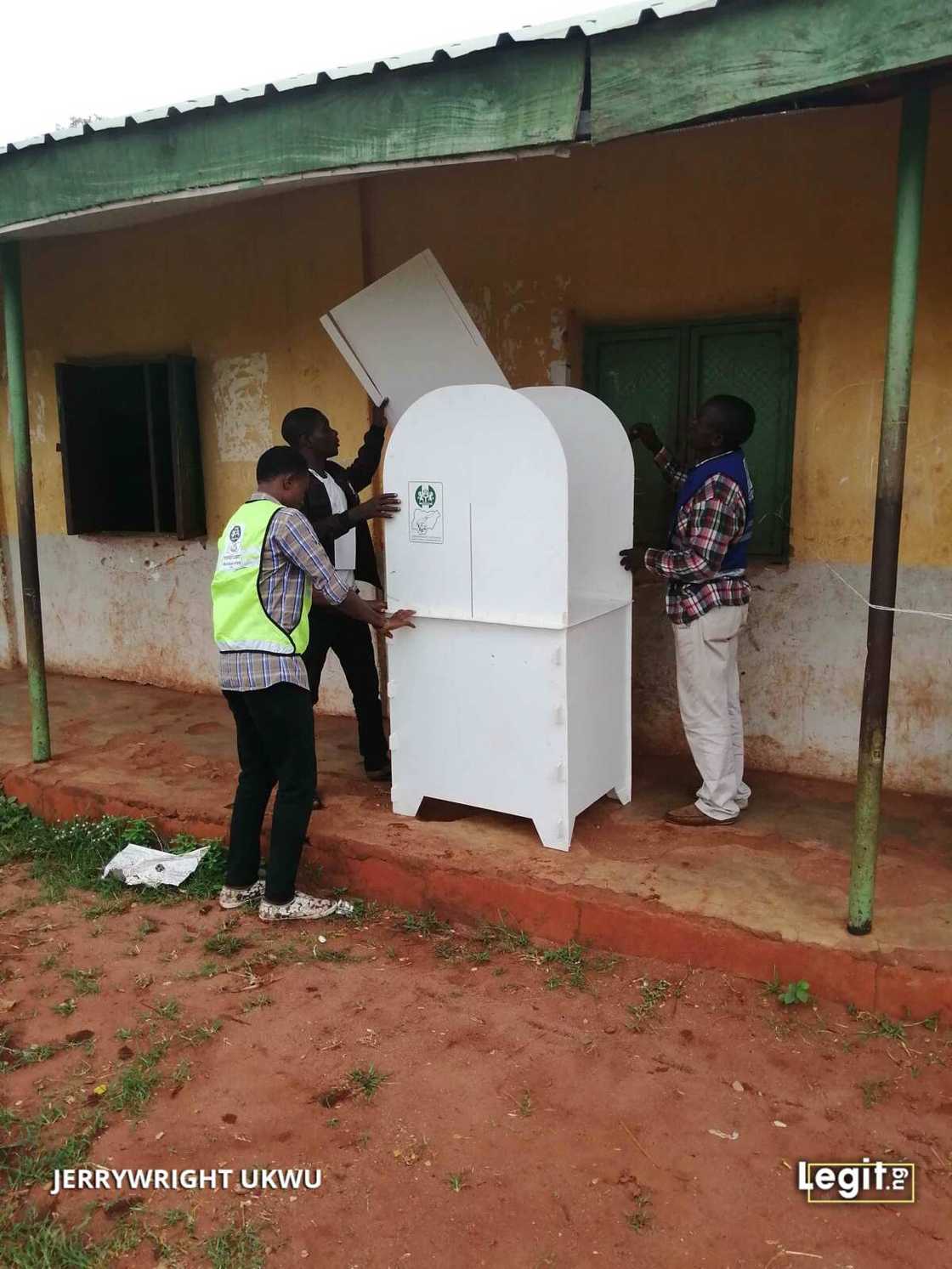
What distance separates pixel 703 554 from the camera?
12.5 feet

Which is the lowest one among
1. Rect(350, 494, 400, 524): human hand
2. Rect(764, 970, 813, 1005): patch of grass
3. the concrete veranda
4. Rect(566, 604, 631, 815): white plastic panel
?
Rect(764, 970, 813, 1005): patch of grass

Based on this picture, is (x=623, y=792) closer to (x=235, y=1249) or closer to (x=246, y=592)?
(x=246, y=592)

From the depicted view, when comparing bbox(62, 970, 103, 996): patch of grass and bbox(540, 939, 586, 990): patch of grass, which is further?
bbox(62, 970, 103, 996): patch of grass

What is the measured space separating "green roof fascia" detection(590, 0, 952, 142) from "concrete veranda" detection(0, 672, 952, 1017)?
101 inches

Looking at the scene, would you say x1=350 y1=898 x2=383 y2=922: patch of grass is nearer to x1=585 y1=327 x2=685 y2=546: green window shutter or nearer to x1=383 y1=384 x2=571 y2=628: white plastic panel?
x1=383 y1=384 x2=571 y2=628: white plastic panel

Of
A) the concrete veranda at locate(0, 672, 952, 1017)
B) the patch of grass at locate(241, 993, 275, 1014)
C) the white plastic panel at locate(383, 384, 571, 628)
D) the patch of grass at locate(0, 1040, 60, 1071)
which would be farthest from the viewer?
the white plastic panel at locate(383, 384, 571, 628)

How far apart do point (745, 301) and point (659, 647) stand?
67.4 inches

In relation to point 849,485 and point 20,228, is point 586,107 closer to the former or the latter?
point 849,485

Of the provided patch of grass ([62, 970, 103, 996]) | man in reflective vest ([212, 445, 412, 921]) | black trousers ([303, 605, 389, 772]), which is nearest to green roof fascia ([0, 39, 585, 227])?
man in reflective vest ([212, 445, 412, 921])

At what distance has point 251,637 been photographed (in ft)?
11.6

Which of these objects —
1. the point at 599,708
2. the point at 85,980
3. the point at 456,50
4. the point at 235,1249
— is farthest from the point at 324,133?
the point at 235,1249

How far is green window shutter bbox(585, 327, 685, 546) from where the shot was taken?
4.75 meters

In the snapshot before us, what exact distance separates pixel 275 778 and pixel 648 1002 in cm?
167

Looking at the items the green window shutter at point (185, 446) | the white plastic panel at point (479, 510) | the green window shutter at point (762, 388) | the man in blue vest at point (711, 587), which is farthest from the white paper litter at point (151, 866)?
the green window shutter at point (762, 388)
